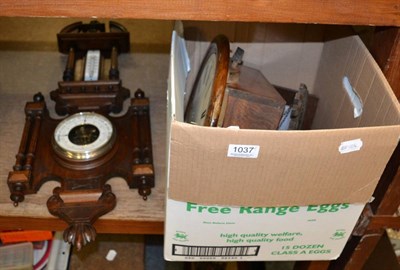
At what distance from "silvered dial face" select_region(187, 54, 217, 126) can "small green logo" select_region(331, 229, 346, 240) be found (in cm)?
28

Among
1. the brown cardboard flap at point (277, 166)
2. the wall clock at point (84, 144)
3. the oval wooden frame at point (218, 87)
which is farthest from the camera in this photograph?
the wall clock at point (84, 144)

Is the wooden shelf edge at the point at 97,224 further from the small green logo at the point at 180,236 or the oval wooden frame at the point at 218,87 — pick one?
the oval wooden frame at the point at 218,87

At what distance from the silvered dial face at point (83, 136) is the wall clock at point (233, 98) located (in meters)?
0.19

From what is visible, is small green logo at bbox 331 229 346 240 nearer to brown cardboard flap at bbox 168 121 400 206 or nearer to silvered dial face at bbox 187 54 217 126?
brown cardboard flap at bbox 168 121 400 206

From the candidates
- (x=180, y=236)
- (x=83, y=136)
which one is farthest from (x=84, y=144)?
(x=180, y=236)

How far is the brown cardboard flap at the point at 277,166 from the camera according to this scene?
1.72 feet

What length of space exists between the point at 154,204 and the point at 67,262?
385 mm

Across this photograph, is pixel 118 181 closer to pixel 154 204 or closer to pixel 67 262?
pixel 154 204

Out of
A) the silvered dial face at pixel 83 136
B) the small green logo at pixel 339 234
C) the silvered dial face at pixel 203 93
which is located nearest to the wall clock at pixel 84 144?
the silvered dial face at pixel 83 136

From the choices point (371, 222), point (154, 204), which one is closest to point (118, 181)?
point (154, 204)

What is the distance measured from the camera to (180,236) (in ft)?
2.27

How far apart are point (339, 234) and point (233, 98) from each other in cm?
28

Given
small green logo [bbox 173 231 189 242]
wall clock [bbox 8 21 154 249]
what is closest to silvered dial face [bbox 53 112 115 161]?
wall clock [bbox 8 21 154 249]

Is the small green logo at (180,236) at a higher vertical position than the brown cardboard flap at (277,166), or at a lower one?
lower
